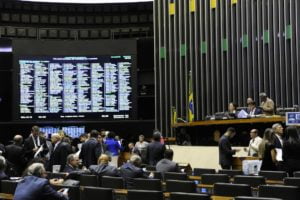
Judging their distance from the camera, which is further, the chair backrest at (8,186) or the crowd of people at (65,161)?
the chair backrest at (8,186)

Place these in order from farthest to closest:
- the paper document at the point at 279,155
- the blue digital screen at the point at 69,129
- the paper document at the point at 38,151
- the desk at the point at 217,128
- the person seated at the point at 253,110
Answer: the blue digital screen at the point at 69,129 < the person seated at the point at 253,110 < the desk at the point at 217,128 < the paper document at the point at 38,151 < the paper document at the point at 279,155

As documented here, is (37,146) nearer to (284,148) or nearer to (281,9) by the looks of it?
(284,148)

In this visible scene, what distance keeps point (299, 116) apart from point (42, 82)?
1196cm

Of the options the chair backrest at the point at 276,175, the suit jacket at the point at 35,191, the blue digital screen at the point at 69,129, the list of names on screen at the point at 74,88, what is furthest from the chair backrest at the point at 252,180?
the blue digital screen at the point at 69,129

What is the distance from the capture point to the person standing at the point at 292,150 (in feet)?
25.4

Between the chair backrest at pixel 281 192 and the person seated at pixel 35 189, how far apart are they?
6.40ft

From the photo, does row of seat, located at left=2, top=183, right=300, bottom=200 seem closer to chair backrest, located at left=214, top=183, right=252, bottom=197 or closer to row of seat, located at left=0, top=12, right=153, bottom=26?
chair backrest, located at left=214, top=183, right=252, bottom=197

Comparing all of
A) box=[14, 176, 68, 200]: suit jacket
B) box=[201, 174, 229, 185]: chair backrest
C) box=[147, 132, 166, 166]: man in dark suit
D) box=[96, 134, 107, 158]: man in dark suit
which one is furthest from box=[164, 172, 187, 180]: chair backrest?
box=[96, 134, 107, 158]: man in dark suit

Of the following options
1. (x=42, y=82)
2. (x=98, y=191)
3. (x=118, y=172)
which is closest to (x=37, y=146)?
(x=118, y=172)

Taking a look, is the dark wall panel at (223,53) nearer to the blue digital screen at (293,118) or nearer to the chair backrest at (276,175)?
the blue digital screen at (293,118)

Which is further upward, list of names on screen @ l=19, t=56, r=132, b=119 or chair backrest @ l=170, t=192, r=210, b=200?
list of names on screen @ l=19, t=56, r=132, b=119

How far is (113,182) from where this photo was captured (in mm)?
6941

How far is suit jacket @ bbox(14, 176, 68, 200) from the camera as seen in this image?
527 centimetres

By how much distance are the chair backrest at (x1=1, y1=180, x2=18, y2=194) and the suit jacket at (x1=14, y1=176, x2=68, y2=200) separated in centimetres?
114
